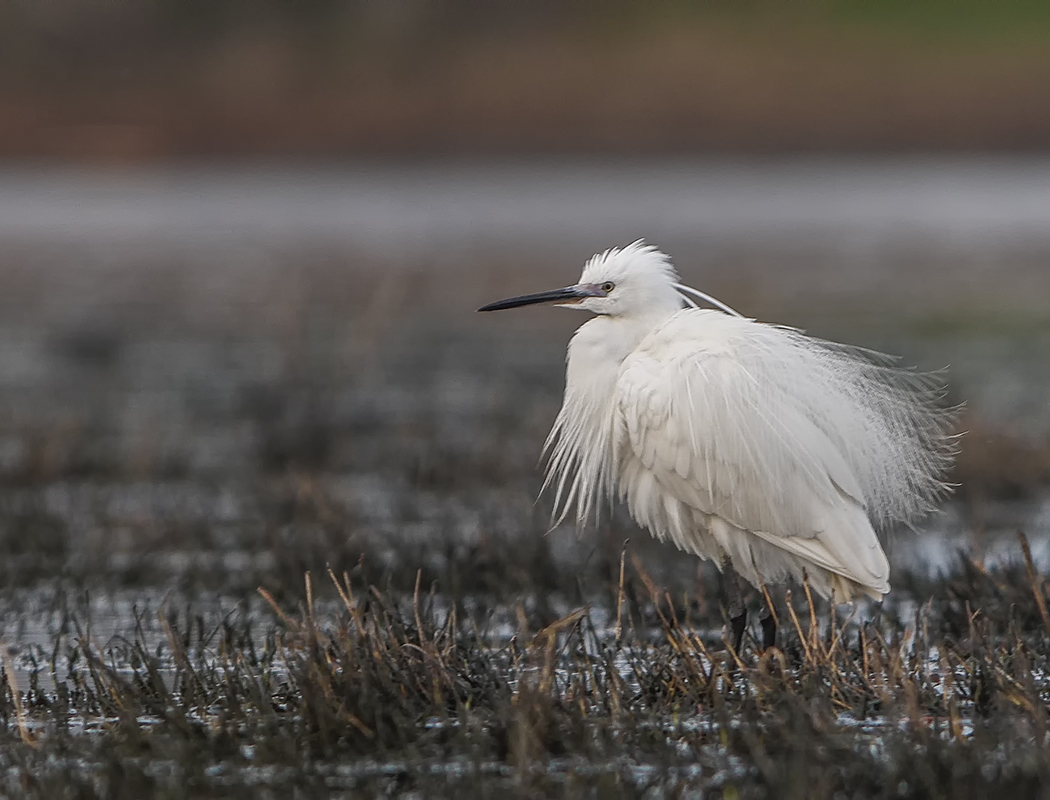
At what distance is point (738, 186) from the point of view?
2906 centimetres

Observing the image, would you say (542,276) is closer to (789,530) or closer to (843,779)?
(789,530)

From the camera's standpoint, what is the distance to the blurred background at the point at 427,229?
870 cm

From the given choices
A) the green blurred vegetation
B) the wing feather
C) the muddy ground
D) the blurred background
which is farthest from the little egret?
the green blurred vegetation

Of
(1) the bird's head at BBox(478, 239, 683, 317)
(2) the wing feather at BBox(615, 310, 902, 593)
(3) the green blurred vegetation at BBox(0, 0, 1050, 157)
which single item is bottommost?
(2) the wing feather at BBox(615, 310, 902, 593)

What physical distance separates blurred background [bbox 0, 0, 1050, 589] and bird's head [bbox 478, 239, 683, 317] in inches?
66.9

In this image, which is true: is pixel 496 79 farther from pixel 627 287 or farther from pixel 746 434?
pixel 746 434

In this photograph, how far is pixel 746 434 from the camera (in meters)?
5.48

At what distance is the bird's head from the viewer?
575cm

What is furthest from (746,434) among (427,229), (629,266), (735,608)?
(427,229)

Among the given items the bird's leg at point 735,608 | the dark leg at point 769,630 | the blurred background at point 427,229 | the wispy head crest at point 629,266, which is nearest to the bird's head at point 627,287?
the wispy head crest at point 629,266

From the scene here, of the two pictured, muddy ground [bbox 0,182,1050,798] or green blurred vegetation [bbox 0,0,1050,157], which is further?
green blurred vegetation [bbox 0,0,1050,157]

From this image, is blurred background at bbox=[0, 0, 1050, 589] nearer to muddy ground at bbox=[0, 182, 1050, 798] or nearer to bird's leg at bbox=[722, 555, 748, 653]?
muddy ground at bbox=[0, 182, 1050, 798]

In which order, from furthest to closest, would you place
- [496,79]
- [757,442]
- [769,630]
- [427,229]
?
1. [496,79]
2. [427,229]
3. [757,442]
4. [769,630]

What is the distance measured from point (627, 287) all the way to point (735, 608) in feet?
3.53
